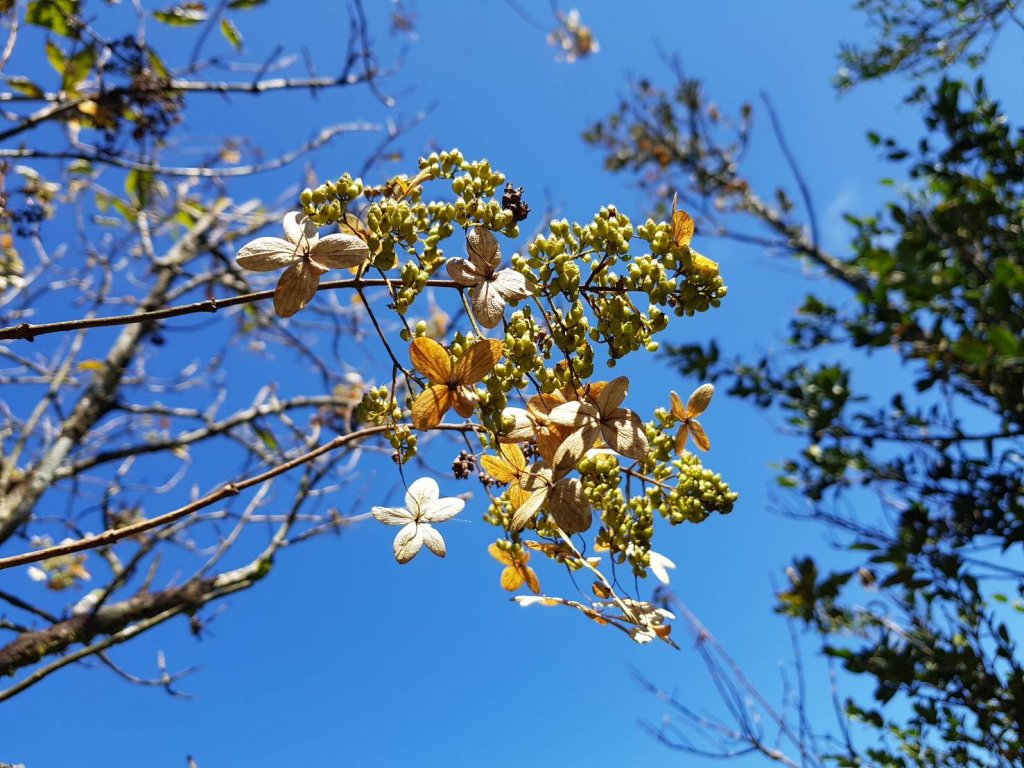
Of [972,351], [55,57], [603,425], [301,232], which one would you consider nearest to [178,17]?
[55,57]

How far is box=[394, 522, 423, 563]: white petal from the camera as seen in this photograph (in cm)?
Result: 74

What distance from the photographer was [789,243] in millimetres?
5324

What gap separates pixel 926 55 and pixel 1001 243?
124cm

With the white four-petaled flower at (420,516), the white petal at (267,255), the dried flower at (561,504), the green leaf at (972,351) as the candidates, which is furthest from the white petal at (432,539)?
the green leaf at (972,351)

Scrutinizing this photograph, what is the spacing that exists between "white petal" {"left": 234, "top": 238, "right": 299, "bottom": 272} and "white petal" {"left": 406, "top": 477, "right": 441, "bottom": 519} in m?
0.31

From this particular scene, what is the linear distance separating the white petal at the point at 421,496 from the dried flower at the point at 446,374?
5.1 inches

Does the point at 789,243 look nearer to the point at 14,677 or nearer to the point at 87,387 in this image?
the point at 87,387

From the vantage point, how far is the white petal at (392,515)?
2.56 feet

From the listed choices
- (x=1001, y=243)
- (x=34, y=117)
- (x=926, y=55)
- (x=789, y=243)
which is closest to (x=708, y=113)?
(x=789, y=243)

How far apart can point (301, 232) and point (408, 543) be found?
37cm

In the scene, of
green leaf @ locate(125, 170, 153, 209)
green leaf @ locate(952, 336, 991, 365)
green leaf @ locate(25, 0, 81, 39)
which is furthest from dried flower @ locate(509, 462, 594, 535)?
green leaf @ locate(125, 170, 153, 209)

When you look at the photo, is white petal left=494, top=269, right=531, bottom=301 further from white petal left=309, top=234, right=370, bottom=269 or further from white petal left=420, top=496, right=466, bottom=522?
white petal left=420, top=496, right=466, bottom=522

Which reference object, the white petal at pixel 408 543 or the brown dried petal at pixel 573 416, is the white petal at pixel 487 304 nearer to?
the brown dried petal at pixel 573 416

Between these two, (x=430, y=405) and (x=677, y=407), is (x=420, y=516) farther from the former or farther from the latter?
(x=677, y=407)
